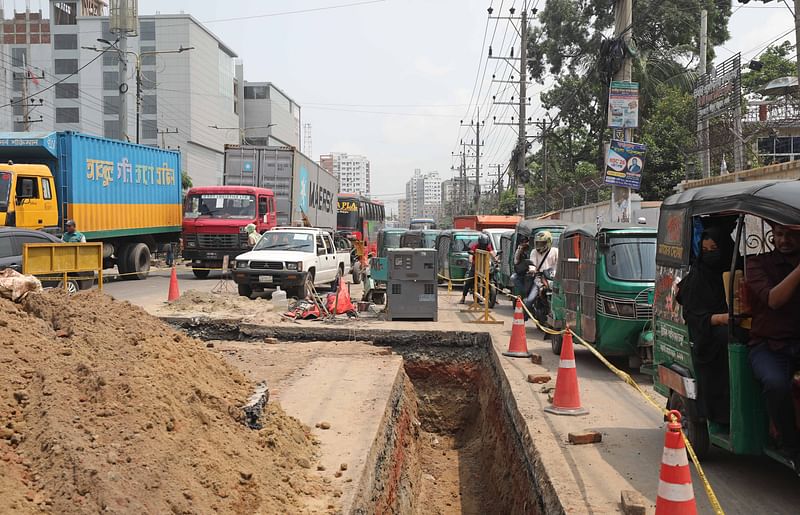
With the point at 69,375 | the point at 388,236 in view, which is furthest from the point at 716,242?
the point at 388,236

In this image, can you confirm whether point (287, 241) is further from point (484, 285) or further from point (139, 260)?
point (139, 260)

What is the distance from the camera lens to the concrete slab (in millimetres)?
6047

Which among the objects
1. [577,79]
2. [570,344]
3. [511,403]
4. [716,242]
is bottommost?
[511,403]

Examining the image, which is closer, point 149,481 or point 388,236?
point 149,481

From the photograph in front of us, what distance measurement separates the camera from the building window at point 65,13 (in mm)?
81625

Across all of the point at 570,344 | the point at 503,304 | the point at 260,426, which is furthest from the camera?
the point at 503,304

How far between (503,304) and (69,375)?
1464 centimetres

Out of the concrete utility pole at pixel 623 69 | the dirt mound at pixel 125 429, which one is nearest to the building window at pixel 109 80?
the concrete utility pole at pixel 623 69

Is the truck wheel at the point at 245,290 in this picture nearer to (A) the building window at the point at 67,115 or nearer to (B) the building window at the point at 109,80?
(B) the building window at the point at 109,80

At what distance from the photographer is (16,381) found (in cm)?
497

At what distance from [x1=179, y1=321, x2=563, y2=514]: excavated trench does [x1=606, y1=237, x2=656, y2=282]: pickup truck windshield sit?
2022mm

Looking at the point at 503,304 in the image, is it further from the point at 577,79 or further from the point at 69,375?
the point at 577,79

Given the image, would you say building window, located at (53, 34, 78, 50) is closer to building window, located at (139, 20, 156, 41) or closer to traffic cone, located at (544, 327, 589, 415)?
building window, located at (139, 20, 156, 41)

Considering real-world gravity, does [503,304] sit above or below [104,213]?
below
